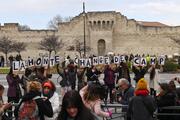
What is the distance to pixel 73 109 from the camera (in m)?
6.11

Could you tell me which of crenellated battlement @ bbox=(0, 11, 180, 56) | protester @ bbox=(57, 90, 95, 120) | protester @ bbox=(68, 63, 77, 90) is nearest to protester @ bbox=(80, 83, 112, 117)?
protester @ bbox=(57, 90, 95, 120)

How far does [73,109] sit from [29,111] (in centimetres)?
183

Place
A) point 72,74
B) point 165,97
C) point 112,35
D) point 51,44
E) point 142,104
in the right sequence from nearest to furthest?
point 142,104
point 165,97
point 72,74
point 51,44
point 112,35

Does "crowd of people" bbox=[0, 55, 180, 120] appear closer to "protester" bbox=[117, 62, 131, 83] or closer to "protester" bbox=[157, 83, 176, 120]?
"protester" bbox=[157, 83, 176, 120]

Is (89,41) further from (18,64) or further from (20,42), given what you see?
(18,64)

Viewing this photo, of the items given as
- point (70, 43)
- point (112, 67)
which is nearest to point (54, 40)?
point (70, 43)

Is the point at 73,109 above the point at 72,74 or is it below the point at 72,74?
above

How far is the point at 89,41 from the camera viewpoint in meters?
87.4

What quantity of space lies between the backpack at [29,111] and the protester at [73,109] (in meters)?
1.65

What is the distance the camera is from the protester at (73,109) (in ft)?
20.1

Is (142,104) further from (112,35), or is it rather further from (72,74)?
(112,35)

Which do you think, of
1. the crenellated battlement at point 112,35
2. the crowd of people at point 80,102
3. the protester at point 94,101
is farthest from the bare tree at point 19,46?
the protester at point 94,101

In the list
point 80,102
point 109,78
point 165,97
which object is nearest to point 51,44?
point 109,78

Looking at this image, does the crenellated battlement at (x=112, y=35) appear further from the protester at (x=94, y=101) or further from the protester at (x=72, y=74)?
the protester at (x=94, y=101)
